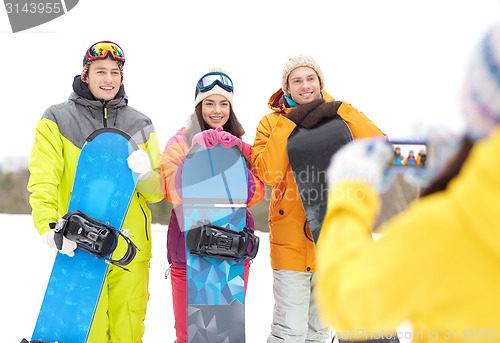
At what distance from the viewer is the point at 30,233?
786cm

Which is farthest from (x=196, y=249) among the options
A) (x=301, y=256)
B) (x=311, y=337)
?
(x=311, y=337)

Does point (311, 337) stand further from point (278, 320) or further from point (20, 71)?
point (20, 71)

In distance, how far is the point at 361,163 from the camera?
102 centimetres

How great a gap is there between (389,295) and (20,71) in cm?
1153

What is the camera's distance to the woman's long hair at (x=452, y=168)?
937 millimetres

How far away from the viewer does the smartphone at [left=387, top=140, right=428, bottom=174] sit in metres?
1.28

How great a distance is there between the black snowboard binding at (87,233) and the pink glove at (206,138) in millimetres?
599

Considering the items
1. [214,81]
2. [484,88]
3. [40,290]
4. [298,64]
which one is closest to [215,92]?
[214,81]

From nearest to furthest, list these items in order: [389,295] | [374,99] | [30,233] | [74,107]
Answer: [389,295] → [74,107] → [30,233] → [374,99]

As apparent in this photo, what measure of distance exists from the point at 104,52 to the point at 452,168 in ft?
8.05

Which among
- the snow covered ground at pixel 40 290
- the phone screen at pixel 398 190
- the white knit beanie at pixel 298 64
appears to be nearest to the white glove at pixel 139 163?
the white knit beanie at pixel 298 64

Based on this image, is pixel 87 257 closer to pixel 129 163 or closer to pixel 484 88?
pixel 129 163

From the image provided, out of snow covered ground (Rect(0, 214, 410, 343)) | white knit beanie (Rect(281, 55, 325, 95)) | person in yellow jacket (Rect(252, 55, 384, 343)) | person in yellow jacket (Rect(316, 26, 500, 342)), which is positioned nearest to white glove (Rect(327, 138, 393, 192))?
person in yellow jacket (Rect(316, 26, 500, 342))

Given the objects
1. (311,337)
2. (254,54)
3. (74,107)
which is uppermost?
(254,54)
